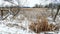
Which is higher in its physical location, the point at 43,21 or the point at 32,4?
the point at 32,4

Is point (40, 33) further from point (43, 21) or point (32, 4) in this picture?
point (32, 4)

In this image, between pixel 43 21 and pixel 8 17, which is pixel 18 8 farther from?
pixel 43 21

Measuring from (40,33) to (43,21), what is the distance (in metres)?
0.10

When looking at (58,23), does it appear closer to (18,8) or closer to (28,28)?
(28,28)

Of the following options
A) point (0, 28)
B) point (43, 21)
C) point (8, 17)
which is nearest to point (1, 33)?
point (0, 28)

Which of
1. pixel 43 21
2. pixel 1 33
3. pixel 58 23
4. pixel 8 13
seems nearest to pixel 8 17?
pixel 8 13

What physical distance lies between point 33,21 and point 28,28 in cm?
7

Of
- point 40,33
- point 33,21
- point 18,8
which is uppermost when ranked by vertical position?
point 18,8

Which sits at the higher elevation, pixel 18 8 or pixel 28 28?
pixel 18 8

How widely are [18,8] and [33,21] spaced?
0.53 ft

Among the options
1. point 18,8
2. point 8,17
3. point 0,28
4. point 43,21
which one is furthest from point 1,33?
point 43,21

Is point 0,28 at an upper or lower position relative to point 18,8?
lower

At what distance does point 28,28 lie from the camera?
3.38 ft

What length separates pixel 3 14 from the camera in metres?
1.04
